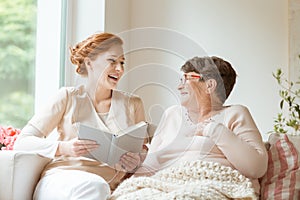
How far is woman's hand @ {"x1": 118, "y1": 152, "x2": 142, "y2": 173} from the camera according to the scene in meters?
2.29

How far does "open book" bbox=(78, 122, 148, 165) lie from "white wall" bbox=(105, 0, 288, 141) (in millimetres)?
770

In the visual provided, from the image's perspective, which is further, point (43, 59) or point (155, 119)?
point (43, 59)

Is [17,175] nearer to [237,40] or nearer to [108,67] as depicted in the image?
[108,67]

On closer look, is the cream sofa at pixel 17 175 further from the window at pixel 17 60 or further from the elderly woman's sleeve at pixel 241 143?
the window at pixel 17 60

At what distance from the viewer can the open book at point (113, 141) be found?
7.05 ft

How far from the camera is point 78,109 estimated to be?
2.43 m

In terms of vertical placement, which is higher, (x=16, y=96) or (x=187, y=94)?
(x=187, y=94)

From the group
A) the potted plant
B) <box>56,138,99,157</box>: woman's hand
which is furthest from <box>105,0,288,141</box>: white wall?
<box>56,138,99,157</box>: woman's hand

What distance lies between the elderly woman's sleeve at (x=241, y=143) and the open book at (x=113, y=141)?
293 mm

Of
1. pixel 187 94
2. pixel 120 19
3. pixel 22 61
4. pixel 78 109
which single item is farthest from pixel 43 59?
pixel 187 94

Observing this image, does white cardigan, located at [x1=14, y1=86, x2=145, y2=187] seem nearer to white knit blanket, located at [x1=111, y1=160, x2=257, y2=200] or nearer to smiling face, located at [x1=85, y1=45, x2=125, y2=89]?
smiling face, located at [x1=85, y1=45, x2=125, y2=89]

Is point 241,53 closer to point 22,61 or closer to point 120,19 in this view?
point 120,19

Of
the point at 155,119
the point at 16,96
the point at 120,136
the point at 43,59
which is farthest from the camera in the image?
the point at 43,59

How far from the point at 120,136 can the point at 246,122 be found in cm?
57
